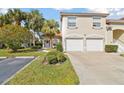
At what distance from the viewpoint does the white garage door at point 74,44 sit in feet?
96.6

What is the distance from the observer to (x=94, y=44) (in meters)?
29.6

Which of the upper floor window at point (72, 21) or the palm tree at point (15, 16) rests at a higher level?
the palm tree at point (15, 16)

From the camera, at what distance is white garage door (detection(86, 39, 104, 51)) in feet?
96.9

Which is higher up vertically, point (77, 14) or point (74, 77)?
point (77, 14)

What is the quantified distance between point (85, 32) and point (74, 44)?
77.7 inches

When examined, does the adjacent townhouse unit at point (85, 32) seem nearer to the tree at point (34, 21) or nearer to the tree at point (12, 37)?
the tree at point (12, 37)

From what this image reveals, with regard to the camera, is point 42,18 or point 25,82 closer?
point 25,82

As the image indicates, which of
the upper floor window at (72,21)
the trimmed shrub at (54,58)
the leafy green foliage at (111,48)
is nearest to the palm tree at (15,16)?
the upper floor window at (72,21)

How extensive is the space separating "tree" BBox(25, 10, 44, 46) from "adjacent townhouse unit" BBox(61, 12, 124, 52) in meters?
8.80

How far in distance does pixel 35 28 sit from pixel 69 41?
13790 mm

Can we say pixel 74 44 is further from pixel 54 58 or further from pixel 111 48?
pixel 54 58

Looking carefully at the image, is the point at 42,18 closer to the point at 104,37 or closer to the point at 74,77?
the point at 104,37

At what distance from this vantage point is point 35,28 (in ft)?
137
